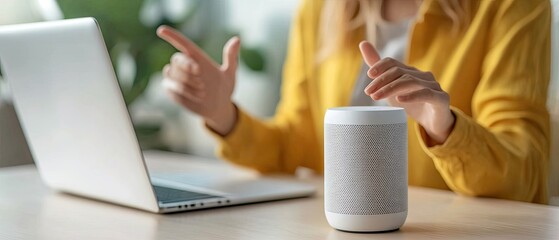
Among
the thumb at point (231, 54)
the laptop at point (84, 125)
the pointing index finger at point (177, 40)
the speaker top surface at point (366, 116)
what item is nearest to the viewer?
the speaker top surface at point (366, 116)

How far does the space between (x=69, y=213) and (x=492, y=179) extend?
0.61 metres

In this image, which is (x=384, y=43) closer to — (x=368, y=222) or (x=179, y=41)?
→ (x=179, y=41)

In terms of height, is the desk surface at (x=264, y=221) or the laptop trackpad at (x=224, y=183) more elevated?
the desk surface at (x=264, y=221)

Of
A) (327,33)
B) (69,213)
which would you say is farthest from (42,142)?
(327,33)

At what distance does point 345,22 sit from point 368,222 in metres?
0.74

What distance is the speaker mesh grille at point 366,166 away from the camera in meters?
0.95

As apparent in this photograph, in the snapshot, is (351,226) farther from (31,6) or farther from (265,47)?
(31,6)

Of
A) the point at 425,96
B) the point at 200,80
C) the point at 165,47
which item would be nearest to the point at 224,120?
the point at 200,80

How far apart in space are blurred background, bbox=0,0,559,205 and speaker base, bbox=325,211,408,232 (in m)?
1.35

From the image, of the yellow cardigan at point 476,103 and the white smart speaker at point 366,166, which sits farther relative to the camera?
the yellow cardigan at point 476,103

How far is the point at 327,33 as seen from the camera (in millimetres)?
1676

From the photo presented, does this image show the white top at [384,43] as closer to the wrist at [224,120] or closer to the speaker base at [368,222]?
the wrist at [224,120]

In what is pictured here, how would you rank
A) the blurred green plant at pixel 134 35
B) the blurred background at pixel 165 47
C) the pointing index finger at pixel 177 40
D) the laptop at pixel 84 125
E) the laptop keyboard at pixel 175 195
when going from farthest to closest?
the blurred green plant at pixel 134 35
the blurred background at pixel 165 47
the pointing index finger at pixel 177 40
the laptop keyboard at pixel 175 195
the laptop at pixel 84 125

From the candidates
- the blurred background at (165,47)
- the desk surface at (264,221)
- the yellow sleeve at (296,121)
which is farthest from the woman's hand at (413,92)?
the blurred background at (165,47)
